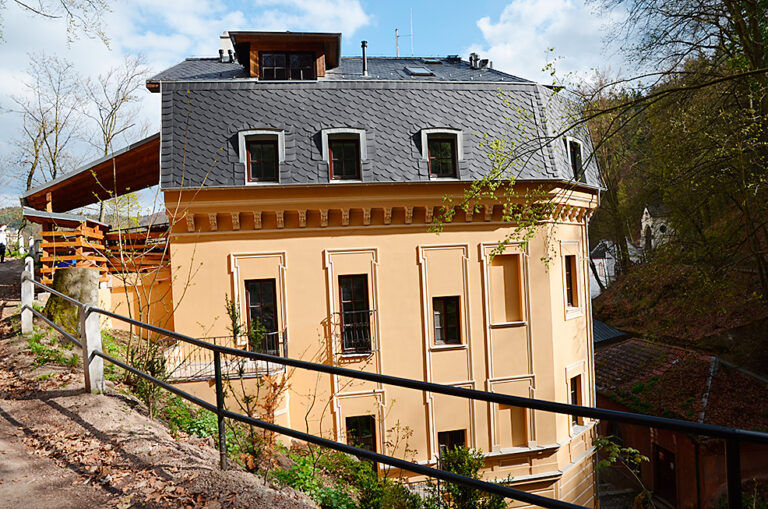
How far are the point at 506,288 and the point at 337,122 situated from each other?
246 inches

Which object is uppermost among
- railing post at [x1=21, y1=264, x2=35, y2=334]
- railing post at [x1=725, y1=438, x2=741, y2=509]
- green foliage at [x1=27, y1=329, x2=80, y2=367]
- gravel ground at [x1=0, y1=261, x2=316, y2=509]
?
railing post at [x1=21, y1=264, x2=35, y2=334]

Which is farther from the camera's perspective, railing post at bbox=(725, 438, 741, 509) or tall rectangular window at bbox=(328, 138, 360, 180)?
tall rectangular window at bbox=(328, 138, 360, 180)

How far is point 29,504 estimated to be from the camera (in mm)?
3434

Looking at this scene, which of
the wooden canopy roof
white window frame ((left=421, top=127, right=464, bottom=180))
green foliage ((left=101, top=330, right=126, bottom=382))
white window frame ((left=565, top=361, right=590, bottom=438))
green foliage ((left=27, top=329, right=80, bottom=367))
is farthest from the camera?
white window frame ((left=565, top=361, right=590, bottom=438))

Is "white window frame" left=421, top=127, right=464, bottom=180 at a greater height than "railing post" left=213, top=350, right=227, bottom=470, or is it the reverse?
"white window frame" left=421, top=127, right=464, bottom=180

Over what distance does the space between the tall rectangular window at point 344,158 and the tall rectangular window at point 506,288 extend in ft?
14.5

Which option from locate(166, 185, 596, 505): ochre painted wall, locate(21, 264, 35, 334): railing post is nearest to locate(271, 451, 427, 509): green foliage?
locate(166, 185, 596, 505): ochre painted wall

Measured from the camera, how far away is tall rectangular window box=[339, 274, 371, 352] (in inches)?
502

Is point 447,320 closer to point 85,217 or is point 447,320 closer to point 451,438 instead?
point 451,438

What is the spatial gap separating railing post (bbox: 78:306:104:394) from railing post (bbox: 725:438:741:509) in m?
5.40

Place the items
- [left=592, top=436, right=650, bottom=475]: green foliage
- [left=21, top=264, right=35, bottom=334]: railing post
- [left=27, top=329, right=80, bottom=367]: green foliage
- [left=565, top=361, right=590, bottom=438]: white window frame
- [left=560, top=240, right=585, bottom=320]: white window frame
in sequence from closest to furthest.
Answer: [left=592, top=436, right=650, bottom=475]: green foliage → [left=27, top=329, right=80, bottom=367]: green foliage → [left=21, top=264, right=35, bottom=334]: railing post → [left=565, top=361, right=590, bottom=438]: white window frame → [left=560, top=240, right=585, bottom=320]: white window frame

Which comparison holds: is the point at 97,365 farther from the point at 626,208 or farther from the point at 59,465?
the point at 626,208

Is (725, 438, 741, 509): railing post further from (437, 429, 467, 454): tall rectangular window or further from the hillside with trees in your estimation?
(437, 429, 467, 454): tall rectangular window

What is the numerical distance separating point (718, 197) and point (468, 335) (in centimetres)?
917
